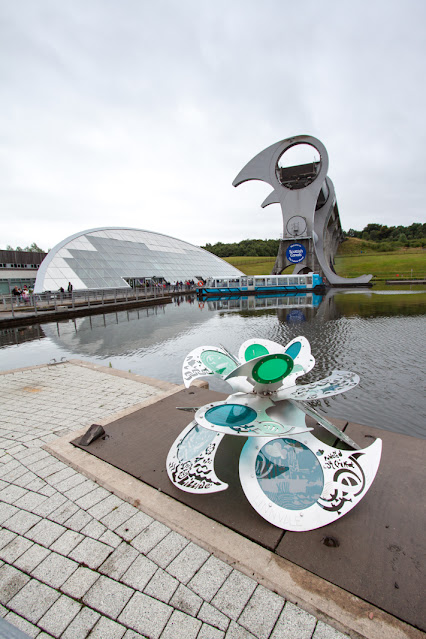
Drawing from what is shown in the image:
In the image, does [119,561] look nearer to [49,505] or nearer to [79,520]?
[79,520]

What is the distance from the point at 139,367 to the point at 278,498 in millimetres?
7964

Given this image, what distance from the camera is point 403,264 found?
226ft

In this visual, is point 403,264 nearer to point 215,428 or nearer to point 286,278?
point 286,278

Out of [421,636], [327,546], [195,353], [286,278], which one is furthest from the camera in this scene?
[286,278]

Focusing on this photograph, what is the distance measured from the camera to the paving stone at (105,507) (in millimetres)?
3209

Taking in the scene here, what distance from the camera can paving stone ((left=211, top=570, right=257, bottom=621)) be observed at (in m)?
2.23

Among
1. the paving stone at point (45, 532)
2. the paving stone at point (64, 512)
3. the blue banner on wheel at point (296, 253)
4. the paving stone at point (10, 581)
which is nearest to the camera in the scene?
the paving stone at point (10, 581)

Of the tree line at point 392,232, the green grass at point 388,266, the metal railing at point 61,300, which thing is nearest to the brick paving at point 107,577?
the metal railing at point 61,300

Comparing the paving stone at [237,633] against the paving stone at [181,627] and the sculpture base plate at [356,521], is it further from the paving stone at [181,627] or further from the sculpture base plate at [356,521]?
the sculpture base plate at [356,521]

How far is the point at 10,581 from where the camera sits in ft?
8.30

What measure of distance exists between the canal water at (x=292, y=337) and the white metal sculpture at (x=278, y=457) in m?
3.28

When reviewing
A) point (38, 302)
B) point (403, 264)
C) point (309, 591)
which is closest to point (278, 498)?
point (309, 591)

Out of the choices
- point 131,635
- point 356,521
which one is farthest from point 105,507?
Result: point 356,521

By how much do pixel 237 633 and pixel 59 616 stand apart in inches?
49.9
